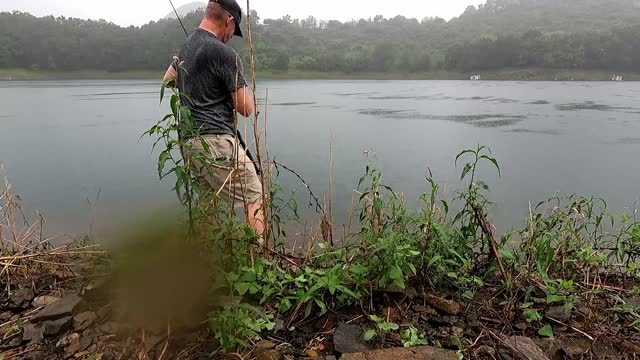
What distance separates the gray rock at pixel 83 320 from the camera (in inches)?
76.6

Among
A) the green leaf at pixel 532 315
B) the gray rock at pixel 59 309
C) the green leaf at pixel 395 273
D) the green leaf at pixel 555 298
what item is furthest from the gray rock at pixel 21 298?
the green leaf at pixel 555 298

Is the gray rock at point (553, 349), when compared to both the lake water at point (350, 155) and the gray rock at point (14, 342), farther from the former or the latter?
the gray rock at point (14, 342)

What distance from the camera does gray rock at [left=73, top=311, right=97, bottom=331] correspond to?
1945 mm

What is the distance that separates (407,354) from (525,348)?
1.60 feet

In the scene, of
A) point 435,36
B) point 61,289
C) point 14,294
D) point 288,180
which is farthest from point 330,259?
point 435,36

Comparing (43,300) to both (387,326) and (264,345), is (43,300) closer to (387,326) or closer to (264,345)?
(264,345)

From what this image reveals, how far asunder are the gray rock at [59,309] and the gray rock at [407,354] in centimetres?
124

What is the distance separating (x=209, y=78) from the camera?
8.12 ft

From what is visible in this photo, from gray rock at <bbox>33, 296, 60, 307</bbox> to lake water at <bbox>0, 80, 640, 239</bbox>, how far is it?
0.53m

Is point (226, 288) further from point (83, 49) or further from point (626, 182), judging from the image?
point (83, 49)

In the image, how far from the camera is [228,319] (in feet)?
5.86

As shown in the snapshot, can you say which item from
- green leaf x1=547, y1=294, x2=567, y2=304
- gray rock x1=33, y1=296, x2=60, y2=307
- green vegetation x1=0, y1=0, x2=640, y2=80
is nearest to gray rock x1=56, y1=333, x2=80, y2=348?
gray rock x1=33, y1=296, x2=60, y2=307

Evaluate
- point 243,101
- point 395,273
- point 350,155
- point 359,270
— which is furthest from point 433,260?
point 350,155

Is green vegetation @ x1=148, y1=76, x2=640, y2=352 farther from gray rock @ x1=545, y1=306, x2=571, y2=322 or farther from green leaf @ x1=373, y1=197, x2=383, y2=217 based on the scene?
green leaf @ x1=373, y1=197, x2=383, y2=217
